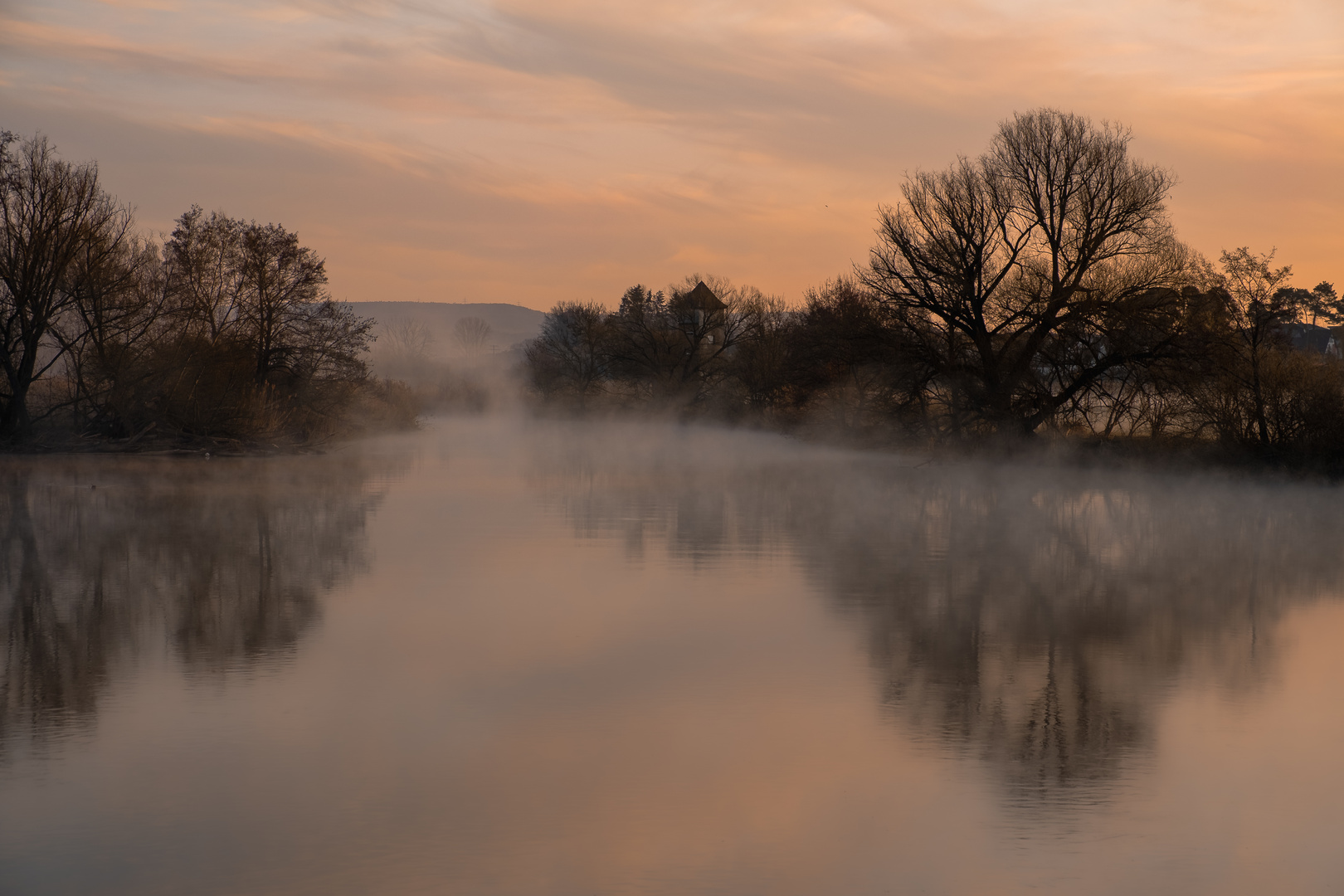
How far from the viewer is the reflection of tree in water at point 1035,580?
24.8 feet

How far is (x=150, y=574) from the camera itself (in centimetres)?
1332

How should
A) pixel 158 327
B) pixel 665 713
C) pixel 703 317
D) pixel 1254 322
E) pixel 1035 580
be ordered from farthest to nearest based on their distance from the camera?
pixel 703 317
pixel 158 327
pixel 1254 322
pixel 1035 580
pixel 665 713

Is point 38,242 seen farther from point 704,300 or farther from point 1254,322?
point 704,300

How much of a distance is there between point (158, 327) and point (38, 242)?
426 centimetres

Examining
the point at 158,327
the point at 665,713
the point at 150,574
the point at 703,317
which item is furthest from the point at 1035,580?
the point at 703,317

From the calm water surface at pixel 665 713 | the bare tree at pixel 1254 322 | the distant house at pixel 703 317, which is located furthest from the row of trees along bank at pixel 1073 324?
the distant house at pixel 703 317

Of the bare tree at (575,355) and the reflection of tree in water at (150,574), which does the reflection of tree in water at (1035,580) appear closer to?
the reflection of tree in water at (150,574)

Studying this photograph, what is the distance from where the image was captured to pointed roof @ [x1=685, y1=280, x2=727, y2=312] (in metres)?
80.1

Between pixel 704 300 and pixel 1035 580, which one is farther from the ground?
pixel 704 300

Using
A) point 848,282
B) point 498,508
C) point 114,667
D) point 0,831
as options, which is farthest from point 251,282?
point 0,831

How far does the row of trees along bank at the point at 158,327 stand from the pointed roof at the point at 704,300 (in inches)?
1491

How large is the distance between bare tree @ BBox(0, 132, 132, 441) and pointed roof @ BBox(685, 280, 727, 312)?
45870mm

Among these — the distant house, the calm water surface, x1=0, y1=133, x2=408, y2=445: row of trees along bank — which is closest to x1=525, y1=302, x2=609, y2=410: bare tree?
the distant house

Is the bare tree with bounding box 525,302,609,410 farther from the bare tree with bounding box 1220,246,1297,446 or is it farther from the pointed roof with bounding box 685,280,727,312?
the bare tree with bounding box 1220,246,1297,446
